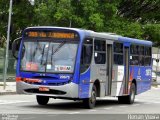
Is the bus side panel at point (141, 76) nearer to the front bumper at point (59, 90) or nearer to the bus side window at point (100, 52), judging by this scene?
the bus side window at point (100, 52)

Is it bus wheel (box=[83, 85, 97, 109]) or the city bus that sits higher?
the city bus

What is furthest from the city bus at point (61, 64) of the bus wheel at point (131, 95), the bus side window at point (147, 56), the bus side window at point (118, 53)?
the bus side window at point (147, 56)

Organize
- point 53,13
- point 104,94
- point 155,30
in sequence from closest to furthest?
point 104,94, point 53,13, point 155,30

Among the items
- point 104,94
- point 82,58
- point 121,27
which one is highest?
point 121,27

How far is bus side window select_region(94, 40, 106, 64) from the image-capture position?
2030cm

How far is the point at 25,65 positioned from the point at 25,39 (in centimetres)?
97

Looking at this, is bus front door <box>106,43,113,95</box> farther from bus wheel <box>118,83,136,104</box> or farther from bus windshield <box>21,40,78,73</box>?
bus windshield <box>21,40,78,73</box>

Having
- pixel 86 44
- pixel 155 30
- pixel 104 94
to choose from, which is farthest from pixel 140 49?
pixel 155 30

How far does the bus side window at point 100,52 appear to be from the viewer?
2030cm

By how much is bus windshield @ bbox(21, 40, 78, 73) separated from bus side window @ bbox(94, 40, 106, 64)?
1572 millimetres

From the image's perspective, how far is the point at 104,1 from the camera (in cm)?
4888

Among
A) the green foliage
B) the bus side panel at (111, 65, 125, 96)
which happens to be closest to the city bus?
the bus side panel at (111, 65, 125, 96)

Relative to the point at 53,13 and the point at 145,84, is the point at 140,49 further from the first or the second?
the point at 53,13

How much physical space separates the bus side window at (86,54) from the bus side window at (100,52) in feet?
1.69
